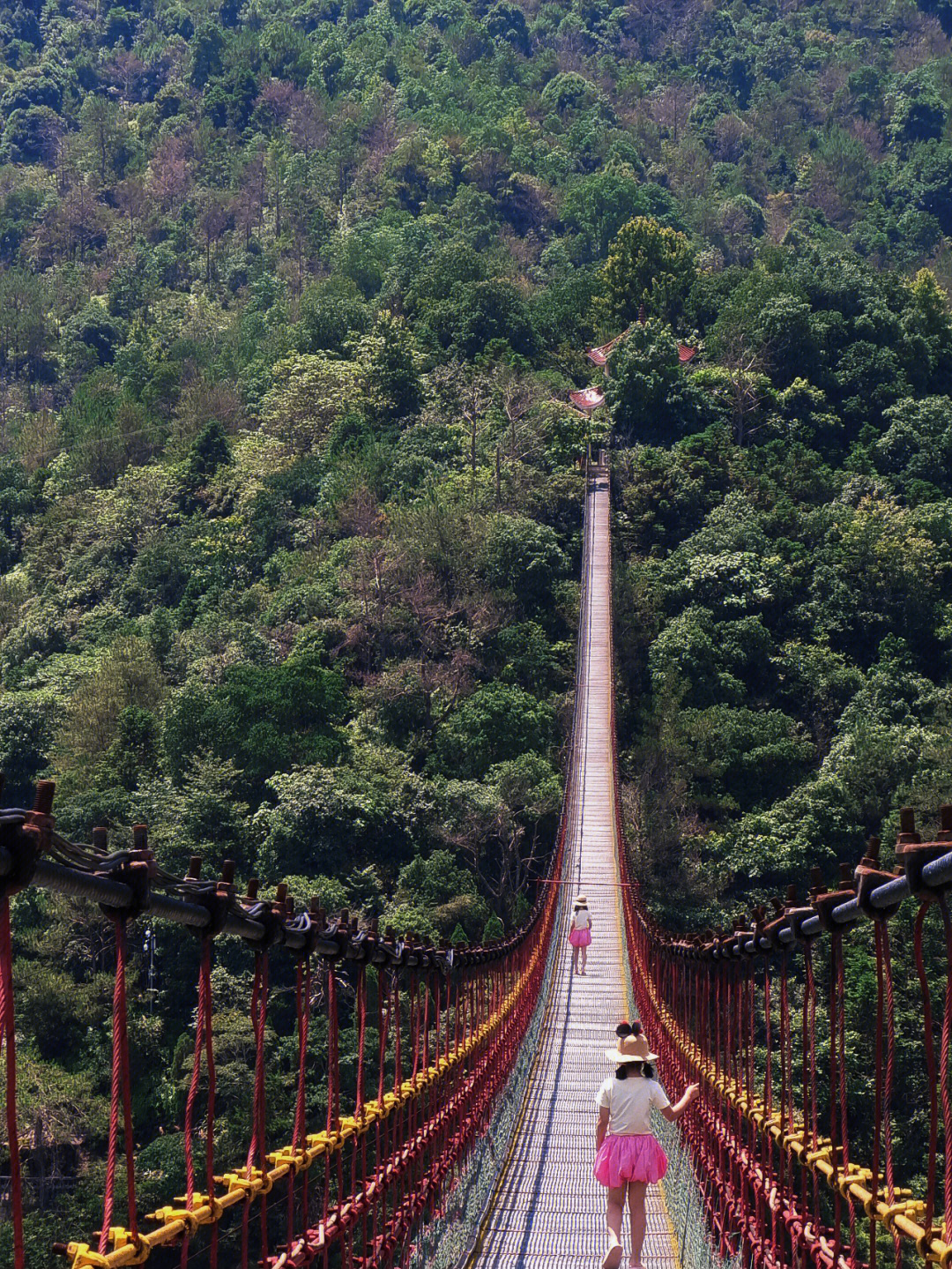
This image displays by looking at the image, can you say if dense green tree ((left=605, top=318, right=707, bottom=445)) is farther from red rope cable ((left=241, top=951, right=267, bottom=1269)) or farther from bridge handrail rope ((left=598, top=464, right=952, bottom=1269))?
red rope cable ((left=241, top=951, right=267, bottom=1269))

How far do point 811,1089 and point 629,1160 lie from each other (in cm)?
130

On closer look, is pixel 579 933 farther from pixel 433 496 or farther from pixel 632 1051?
pixel 433 496

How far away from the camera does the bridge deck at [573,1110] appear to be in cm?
737

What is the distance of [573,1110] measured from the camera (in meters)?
10.1

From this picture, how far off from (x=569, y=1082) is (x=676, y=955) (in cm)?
151

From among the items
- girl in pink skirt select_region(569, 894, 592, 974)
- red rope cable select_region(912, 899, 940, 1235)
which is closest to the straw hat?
red rope cable select_region(912, 899, 940, 1235)

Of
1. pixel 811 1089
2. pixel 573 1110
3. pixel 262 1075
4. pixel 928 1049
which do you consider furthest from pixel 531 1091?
pixel 928 1049

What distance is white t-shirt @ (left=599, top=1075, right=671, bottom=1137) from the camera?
5949mm

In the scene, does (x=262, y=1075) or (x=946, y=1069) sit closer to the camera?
(x=946, y=1069)

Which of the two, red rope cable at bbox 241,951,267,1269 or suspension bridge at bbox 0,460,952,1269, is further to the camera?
red rope cable at bbox 241,951,267,1269

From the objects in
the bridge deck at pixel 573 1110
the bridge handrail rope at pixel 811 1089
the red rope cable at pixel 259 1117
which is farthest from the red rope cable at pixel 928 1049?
the bridge deck at pixel 573 1110

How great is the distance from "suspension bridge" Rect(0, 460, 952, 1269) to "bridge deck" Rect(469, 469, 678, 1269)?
21 mm

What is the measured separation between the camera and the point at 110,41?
252 ft

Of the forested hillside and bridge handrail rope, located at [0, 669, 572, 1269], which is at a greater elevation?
the forested hillside
